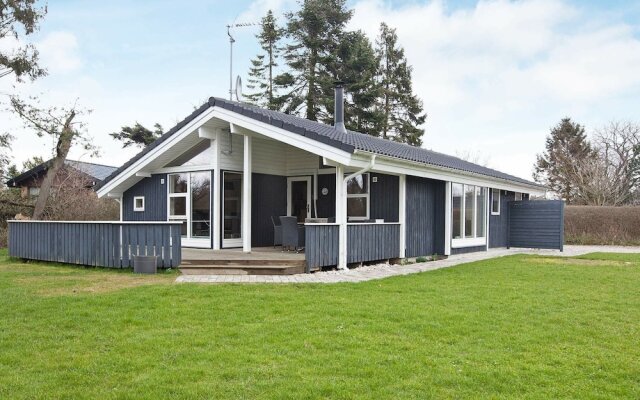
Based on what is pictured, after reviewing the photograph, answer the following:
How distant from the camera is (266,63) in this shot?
32.0m

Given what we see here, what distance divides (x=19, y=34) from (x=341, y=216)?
12.8 m

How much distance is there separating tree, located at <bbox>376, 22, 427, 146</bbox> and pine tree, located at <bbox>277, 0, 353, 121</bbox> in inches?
186

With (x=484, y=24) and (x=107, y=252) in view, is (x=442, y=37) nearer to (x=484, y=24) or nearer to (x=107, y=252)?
(x=484, y=24)

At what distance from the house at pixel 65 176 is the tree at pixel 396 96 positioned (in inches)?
669

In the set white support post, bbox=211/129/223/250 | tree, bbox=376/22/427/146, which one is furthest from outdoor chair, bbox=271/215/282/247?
tree, bbox=376/22/427/146

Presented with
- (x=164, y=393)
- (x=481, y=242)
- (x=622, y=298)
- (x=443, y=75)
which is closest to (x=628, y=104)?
(x=443, y=75)

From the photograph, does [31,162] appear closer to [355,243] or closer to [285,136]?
[285,136]

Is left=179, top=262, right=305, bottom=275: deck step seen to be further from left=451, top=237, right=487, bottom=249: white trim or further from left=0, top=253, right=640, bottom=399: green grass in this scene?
left=451, top=237, right=487, bottom=249: white trim

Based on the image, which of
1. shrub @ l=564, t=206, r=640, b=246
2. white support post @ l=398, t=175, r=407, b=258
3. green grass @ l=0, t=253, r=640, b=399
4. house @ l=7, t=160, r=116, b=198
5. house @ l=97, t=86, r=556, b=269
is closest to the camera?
green grass @ l=0, t=253, r=640, b=399

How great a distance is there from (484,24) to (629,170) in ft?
83.1

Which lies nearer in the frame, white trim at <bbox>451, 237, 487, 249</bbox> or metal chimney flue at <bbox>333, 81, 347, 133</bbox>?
white trim at <bbox>451, 237, 487, 249</bbox>

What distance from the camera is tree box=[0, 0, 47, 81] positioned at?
15492 mm

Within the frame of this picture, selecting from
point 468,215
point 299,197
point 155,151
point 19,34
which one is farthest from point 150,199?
point 468,215

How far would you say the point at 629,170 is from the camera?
35.2 metres
